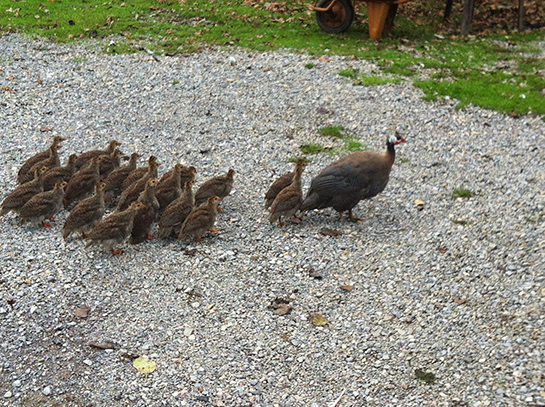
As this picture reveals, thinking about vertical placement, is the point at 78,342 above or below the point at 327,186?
below

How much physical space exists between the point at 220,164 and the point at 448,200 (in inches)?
170

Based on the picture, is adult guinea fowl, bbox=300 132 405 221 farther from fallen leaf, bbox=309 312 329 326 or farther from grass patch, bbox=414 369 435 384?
grass patch, bbox=414 369 435 384

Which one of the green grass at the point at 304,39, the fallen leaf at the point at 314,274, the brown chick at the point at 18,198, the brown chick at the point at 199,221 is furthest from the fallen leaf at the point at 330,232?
the green grass at the point at 304,39

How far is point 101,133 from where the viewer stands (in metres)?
14.0

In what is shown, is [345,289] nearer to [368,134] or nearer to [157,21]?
[368,134]

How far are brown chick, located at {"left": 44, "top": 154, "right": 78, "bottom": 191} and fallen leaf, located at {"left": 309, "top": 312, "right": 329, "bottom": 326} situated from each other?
5403mm

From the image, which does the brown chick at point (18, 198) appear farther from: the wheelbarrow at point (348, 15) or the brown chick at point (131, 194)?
the wheelbarrow at point (348, 15)

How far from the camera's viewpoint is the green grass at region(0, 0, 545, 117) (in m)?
15.5

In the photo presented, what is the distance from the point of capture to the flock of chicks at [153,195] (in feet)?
32.2

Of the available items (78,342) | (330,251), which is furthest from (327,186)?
(78,342)

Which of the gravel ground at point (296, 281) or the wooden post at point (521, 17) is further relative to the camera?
the wooden post at point (521, 17)

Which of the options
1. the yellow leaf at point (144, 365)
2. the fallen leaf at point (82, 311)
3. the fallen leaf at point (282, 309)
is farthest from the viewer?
the fallen leaf at point (282, 309)

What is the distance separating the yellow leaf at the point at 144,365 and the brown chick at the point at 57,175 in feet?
15.5

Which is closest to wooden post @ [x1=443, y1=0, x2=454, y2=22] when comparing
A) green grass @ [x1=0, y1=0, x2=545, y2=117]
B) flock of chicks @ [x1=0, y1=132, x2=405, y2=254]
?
green grass @ [x1=0, y1=0, x2=545, y2=117]
